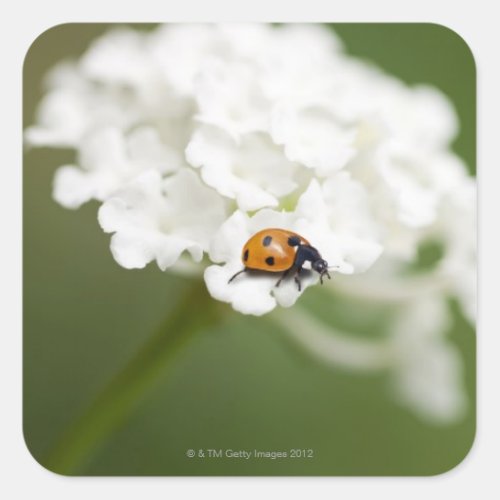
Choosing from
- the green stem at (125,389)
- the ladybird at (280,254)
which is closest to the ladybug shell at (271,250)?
the ladybird at (280,254)

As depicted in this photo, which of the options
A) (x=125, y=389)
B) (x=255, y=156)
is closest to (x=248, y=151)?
(x=255, y=156)

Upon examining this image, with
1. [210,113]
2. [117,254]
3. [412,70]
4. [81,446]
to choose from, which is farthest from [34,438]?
[412,70]

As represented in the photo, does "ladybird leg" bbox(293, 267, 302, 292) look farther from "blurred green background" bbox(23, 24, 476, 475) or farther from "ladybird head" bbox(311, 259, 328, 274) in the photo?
"blurred green background" bbox(23, 24, 476, 475)

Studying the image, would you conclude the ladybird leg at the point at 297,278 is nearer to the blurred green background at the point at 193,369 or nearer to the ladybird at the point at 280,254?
the ladybird at the point at 280,254

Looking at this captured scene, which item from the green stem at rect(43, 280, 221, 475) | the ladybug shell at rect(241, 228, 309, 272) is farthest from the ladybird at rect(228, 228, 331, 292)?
the green stem at rect(43, 280, 221, 475)

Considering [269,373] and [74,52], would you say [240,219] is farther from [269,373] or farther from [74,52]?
[269,373]
